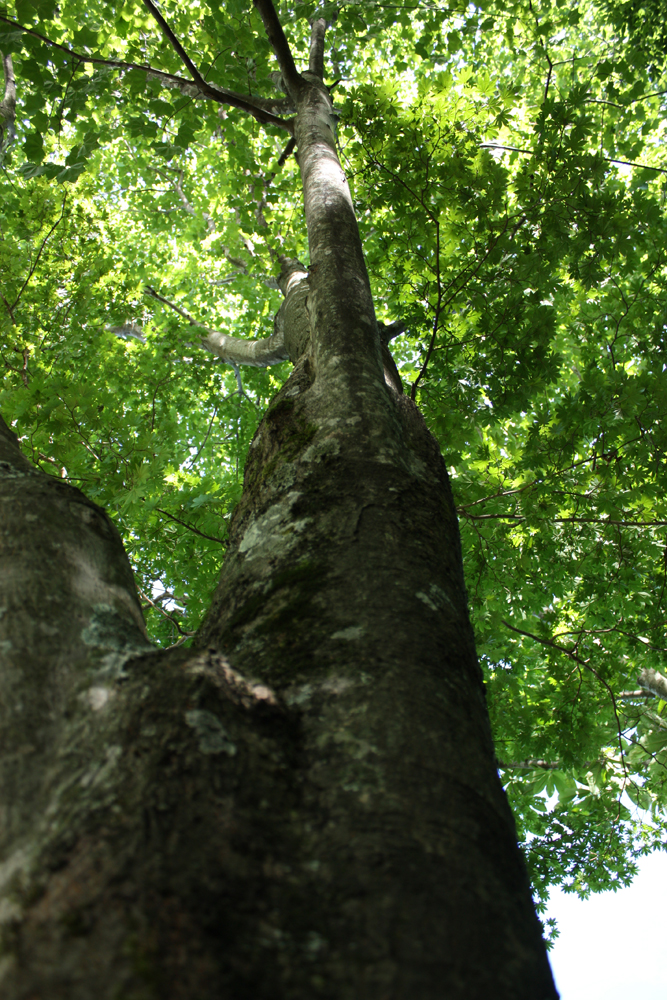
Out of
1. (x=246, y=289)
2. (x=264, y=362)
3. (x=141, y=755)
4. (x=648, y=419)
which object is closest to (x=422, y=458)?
(x=141, y=755)

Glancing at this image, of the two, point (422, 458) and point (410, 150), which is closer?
point (422, 458)

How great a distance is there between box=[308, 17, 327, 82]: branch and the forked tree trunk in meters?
4.72

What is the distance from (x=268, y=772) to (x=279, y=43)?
4.18 m

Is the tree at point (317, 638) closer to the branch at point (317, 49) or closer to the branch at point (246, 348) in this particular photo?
the branch at point (317, 49)

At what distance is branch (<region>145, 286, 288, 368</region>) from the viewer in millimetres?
5512

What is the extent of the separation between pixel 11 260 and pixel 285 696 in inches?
204

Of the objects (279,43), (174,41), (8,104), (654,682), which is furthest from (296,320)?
(654,682)

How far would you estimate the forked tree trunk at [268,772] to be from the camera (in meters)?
0.63

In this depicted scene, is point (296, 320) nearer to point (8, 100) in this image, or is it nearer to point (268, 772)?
point (268, 772)

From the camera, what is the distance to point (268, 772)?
0.84 metres

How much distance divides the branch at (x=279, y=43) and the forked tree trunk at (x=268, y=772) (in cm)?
307

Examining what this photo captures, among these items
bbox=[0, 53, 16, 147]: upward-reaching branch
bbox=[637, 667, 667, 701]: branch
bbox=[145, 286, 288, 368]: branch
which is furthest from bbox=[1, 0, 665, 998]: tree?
bbox=[637, 667, 667, 701]: branch

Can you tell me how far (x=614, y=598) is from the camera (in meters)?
4.15

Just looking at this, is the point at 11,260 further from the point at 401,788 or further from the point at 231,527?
the point at 401,788
